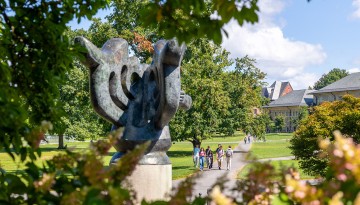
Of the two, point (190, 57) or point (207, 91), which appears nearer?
point (190, 57)

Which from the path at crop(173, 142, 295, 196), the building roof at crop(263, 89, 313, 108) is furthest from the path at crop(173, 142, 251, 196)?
the building roof at crop(263, 89, 313, 108)

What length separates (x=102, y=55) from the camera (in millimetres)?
7129

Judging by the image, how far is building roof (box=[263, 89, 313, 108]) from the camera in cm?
12356

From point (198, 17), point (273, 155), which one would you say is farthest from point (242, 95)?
point (198, 17)

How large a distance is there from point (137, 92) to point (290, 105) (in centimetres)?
12056

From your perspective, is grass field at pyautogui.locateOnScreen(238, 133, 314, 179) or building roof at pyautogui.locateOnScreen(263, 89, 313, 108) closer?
grass field at pyautogui.locateOnScreen(238, 133, 314, 179)

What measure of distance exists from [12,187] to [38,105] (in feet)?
5.59

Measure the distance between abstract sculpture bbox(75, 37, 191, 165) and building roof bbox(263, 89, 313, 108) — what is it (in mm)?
118378

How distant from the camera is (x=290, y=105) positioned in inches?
4921

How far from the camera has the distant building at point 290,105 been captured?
123 metres

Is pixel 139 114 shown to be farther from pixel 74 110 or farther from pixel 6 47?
pixel 74 110

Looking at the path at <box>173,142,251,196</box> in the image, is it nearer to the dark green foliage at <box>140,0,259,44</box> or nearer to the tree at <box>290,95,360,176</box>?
the dark green foliage at <box>140,0,259,44</box>

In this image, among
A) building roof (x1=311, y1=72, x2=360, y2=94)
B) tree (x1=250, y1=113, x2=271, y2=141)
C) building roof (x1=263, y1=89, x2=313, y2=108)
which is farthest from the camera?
building roof (x1=263, y1=89, x2=313, y2=108)

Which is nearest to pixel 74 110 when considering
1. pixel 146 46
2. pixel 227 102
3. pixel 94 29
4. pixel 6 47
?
pixel 227 102
